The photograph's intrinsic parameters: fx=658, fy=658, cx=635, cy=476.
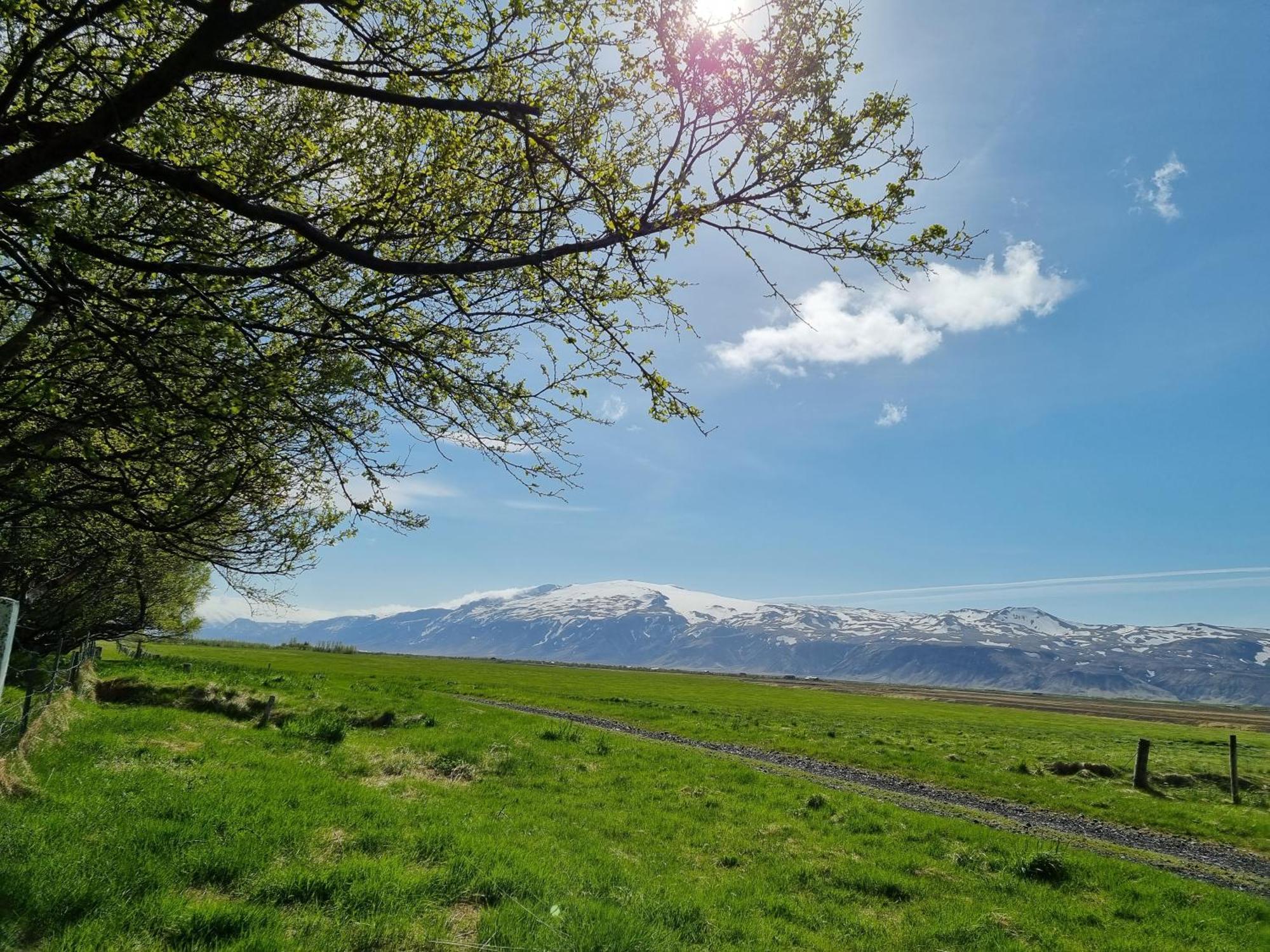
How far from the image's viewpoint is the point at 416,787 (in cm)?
1471

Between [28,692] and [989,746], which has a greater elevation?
[28,692]

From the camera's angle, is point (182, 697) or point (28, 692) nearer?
point (28, 692)

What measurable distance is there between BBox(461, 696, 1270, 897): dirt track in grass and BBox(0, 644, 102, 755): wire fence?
21.3 m

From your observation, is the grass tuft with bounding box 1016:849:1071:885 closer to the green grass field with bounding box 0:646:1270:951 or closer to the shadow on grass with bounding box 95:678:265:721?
the green grass field with bounding box 0:646:1270:951

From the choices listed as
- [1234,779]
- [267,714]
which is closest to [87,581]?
[267,714]

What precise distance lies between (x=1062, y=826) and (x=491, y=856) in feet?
56.8

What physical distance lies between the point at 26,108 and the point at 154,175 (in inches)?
41.6

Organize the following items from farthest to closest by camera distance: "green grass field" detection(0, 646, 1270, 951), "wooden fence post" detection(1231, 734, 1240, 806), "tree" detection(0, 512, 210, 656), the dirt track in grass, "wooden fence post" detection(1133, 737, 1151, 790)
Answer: "wooden fence post" detection(1133, 737, 1151, 790) < "wooden fence post" detection(1231, 734, 1240, 806) < the dirt track in grass < "tree" detection(0, 512, 210, 656) < "green grass field" detection(0, 646, 1270, 951)

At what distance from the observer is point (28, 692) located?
12.6 meters

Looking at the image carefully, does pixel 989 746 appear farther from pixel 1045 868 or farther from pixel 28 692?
pixel 28 692

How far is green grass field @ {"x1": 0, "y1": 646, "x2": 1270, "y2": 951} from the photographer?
7.31 m

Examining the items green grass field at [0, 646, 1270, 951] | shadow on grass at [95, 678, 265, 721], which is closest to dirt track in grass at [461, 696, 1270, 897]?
green grass field at [0, 646, 1270, 951]

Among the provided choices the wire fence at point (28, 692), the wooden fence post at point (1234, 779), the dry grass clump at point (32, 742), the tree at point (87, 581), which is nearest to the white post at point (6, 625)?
the wire fence at point (28, 692)

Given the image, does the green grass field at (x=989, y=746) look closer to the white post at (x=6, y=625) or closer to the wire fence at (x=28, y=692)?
the wire fence at (x=28, y=692)
